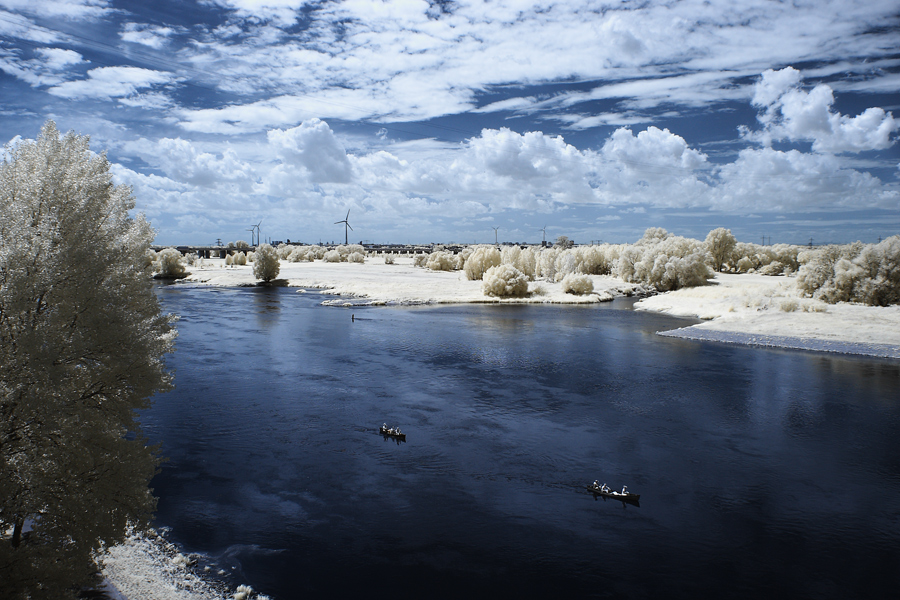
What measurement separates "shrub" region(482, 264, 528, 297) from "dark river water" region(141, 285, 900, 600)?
31418 mm

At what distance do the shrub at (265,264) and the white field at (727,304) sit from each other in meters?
2.12

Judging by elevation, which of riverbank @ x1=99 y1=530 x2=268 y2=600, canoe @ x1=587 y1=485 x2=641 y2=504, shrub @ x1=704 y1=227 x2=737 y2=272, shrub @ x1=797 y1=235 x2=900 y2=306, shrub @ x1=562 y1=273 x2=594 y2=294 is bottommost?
riverbank @ x1=99 y1=530 x2=268 y2=600

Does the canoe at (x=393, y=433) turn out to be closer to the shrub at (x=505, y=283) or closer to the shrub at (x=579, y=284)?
the shrub at (x=505, y=283)

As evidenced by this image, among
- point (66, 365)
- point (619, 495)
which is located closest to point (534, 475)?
point (619, 495)

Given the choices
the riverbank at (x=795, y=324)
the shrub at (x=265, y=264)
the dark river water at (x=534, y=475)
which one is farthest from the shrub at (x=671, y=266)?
the shrub at (x=265, y=264)

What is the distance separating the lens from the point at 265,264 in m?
76.1

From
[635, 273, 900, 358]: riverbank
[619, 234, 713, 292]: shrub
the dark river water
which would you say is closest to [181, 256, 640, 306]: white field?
[619, 234, 713, 292]: shrub

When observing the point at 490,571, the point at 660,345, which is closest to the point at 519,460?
the point at 490,571

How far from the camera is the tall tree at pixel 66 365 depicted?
5.95 metres

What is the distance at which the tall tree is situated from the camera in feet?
19.5

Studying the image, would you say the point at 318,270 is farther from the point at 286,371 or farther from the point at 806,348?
the point at 806,348

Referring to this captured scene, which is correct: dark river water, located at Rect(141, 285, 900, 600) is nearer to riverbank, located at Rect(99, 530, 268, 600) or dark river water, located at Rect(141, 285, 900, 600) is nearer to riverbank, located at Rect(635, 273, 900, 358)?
riverbank, located at Rect(99, 530, 268, 600)

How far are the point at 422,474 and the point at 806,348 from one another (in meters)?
27.6

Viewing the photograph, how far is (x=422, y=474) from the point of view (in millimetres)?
13820
